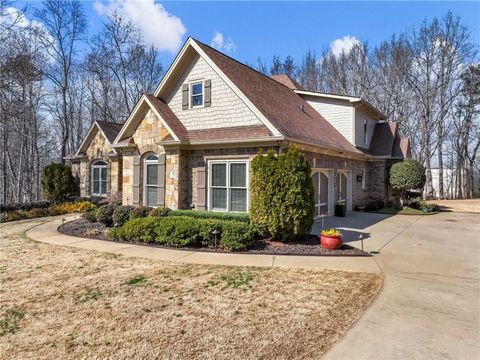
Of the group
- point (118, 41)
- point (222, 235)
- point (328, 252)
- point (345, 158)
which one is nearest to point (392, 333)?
point (328, 252)

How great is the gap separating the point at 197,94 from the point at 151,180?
13.8ft

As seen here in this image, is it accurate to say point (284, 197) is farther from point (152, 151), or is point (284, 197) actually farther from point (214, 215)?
point (152, 151)

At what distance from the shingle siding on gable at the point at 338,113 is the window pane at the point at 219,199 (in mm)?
9041

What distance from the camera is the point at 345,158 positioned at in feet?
52.7

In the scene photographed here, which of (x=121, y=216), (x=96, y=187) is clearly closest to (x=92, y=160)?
(x=96, y=187)

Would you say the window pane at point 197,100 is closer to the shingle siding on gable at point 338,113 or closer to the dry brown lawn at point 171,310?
the dry brown lawn at point 171,310

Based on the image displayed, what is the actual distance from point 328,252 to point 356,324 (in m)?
3.95

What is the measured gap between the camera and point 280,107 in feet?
45.4

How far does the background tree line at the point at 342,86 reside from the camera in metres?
26.3

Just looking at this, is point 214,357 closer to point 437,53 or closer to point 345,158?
point 345,158

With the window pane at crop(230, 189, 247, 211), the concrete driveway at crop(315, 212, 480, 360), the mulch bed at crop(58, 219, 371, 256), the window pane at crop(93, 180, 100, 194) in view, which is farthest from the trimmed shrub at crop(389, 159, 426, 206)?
the window pane at crop(93, 180, 100, 194)

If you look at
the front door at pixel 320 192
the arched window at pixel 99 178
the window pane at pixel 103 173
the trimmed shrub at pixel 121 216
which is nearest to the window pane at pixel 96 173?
the arched window at pixel 99 178

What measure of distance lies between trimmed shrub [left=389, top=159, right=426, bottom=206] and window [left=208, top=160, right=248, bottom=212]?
10.9m

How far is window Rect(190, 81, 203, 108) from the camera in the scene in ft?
43.3
